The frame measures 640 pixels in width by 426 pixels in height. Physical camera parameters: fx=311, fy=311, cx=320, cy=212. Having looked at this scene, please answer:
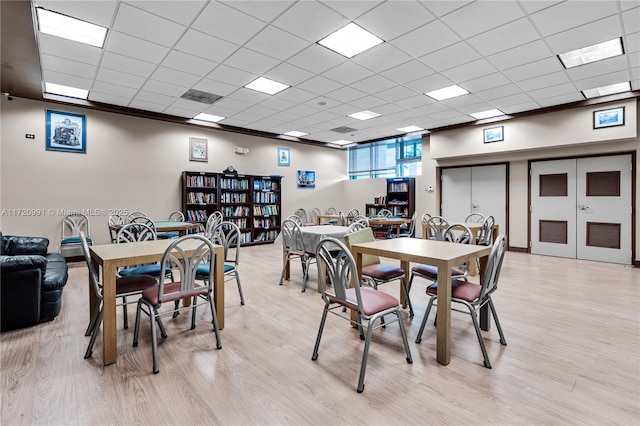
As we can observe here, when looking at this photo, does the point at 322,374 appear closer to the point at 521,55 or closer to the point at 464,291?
the point at 464,291

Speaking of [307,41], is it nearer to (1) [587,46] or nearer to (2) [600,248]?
(1) [587,46]

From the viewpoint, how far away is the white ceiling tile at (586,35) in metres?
3.27

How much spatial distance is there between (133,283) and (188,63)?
3089mm

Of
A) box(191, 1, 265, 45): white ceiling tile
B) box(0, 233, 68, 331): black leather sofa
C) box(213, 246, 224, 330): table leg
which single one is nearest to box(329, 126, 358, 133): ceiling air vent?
box(191, 1, 265, 45): white ceiling tile

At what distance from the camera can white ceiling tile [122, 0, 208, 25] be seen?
2.92 meters

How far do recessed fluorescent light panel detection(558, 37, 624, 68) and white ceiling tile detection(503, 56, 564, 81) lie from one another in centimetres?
9

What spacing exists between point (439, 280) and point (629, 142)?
235 inches

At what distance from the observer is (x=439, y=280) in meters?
2.19

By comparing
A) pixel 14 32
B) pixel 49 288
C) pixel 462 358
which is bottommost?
pixel 462 358

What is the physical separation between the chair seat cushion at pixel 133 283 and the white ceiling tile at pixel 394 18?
3216 millimetres

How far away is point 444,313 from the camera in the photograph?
2.16m

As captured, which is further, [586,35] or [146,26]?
[586,35]

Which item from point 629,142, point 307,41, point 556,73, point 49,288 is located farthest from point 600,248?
point 49,288

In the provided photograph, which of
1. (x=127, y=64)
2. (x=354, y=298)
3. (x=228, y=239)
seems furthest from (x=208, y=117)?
(x=354, y=298)
